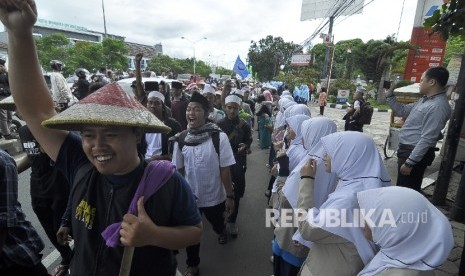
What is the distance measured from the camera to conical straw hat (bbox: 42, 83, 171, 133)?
1.10 m

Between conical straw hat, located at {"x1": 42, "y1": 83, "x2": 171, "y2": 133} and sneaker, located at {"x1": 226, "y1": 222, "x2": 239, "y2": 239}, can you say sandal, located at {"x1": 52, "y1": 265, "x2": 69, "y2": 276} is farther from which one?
conical straw hat, located at {"x1": 42, "y1": 83, "x2": 171, "y2": 133}

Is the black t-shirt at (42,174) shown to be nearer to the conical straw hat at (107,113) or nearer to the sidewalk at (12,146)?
the conical straw hat at (107,113)

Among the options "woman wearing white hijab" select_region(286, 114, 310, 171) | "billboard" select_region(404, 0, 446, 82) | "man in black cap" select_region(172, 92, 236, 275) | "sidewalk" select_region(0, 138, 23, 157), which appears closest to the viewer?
"man in black cap" select_region(172, 92, 236, 275)

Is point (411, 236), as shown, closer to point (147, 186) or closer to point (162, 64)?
point (147, 186)

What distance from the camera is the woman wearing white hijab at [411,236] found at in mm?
1305

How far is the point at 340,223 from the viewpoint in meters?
1.69

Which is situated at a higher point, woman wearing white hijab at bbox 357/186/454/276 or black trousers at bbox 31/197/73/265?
woman wearing white hijab at bbox 357/186/454/276

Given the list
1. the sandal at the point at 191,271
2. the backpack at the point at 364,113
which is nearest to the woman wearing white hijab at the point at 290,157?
the sandal at the point at 191,271

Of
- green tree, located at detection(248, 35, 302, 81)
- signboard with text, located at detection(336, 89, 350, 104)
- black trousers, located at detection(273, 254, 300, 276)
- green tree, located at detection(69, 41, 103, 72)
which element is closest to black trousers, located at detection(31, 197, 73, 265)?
black trousers, located at detection(273, 254, 300, 276)

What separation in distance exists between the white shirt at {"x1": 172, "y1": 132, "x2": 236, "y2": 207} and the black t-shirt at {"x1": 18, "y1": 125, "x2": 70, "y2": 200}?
110 cm

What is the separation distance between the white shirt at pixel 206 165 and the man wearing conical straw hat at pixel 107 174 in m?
1.57

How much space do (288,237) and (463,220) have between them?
3186 mm

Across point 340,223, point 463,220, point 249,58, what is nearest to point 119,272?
point 340,223

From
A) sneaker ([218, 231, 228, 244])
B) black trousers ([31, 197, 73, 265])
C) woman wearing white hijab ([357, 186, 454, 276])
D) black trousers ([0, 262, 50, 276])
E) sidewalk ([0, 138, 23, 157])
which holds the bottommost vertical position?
sneaker ([218, 231, 228, 244])
